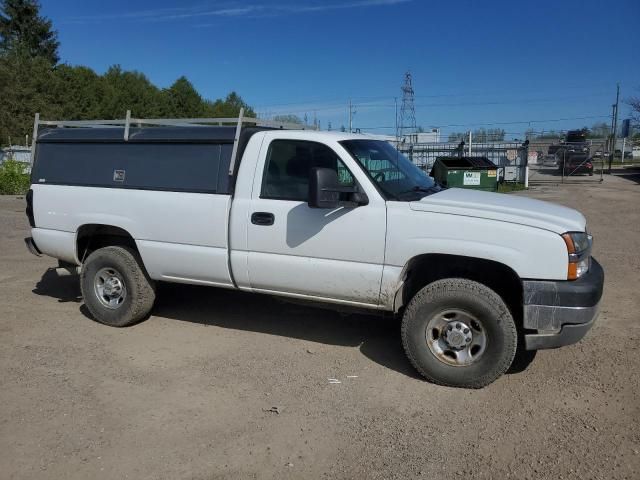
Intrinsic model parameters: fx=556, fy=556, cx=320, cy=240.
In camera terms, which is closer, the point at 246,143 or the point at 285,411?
the point at 285,411

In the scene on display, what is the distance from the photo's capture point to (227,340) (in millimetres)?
5320

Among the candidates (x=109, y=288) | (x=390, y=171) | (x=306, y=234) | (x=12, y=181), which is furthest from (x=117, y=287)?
(x=12, y=181)

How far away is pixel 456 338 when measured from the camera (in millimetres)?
4230

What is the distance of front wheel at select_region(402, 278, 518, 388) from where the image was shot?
161 inches

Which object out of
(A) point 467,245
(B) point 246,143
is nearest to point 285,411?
(A) point 467,245

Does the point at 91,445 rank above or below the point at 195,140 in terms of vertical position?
below

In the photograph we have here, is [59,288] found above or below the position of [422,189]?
below

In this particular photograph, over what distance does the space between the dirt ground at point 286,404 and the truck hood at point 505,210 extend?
1253 mm

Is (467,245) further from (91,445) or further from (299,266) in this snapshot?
(91,445)

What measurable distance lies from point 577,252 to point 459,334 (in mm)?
1030

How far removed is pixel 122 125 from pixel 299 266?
268 centimetres

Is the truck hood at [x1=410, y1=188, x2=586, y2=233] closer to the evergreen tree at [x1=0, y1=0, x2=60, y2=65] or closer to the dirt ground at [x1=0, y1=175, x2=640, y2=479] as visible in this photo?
the dirt ground at [x1=0, y1=175, x2=640, y2=479]

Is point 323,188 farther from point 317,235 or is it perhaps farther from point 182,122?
point 182,122

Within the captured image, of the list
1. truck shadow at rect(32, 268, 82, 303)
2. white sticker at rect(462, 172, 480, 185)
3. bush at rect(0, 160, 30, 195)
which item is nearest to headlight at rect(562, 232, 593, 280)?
truck shadow at rect(32, 268, 82, 303)
